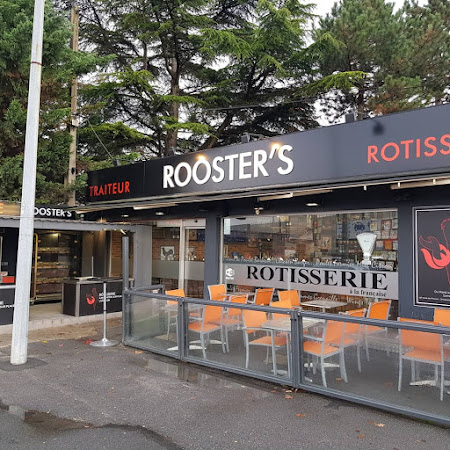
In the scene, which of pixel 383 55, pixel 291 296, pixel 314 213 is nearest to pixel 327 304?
pixel 291 296

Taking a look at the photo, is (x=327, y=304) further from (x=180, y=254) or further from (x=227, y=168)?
(x=180, y=254)

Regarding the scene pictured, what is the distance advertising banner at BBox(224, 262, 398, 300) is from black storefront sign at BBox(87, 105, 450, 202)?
188cm

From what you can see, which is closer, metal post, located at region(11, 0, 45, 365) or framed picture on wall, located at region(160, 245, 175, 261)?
metal post, located at region(11, 0, 45, 365)

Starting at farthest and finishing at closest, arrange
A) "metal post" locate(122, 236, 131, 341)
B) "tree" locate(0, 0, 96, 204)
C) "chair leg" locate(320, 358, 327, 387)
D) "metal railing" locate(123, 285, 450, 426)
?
"tree" locate(0, 0, 96, 204)
"metal post" locate(122, 236, 131, 341)
"chair leg" locate(320, 358, 327, 387)
"metal railing" locate(123, 285, 450, 426)

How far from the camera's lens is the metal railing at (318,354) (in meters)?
4.75

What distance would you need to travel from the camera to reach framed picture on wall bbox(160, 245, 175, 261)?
12.4 meters

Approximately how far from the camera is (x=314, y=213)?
9.35 meters

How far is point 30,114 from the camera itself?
7.25 meters

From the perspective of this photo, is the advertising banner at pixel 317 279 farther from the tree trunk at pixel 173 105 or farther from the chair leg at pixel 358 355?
the tree trunk at pixel 173 105

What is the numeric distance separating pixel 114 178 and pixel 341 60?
35.8 ft

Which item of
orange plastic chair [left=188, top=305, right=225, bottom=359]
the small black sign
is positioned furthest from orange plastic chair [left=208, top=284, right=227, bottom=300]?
the small black sign

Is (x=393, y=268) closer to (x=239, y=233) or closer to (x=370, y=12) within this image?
(x=239, y=233)

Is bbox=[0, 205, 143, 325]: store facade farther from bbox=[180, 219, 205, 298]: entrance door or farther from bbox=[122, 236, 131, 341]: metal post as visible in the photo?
bbox=[122, 236, 131, 341]: metal post

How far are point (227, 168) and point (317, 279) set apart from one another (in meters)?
3.30
